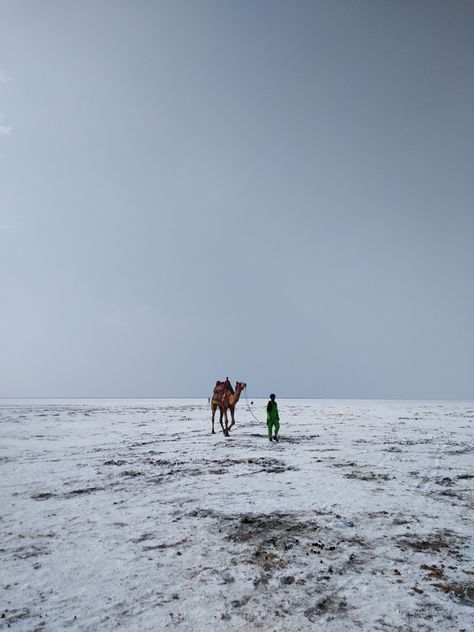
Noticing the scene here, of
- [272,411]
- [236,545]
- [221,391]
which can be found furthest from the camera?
[221,391]

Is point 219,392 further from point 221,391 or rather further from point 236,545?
point 236,545

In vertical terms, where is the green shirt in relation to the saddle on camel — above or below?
below

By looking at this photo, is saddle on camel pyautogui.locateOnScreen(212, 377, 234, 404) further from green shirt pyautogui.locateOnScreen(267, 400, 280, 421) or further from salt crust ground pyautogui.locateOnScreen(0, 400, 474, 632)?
salt crust ground pyautogui.locateOnScreen(0, 400, 474, 632)

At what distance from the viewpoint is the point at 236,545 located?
589 cm

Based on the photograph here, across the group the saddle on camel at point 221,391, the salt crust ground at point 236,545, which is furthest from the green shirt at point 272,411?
the salt crust ground at point 236,545

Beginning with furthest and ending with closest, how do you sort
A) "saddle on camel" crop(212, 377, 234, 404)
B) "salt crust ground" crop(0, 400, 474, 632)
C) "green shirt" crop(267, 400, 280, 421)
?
"saddle on camel" crop(212, 377, 234, 404) → "green shirt" crop(267, 400, 280, 421) → "salt crust ground" crop(0, 400, 474, 632)

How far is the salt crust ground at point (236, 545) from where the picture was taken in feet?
13.7

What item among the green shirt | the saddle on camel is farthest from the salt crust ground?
the saddle on camel

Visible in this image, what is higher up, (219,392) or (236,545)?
(219,392)

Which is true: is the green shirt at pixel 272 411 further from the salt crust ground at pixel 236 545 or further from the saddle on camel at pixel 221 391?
the salt crust ground at pixel 236 545

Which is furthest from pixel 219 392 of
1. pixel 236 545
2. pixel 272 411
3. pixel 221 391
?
pixel 236 545

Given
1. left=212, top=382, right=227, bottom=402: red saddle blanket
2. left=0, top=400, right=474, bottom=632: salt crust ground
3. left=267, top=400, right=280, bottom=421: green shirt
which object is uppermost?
left=212, top=382, right=227, bottom=402: red saddle blanket

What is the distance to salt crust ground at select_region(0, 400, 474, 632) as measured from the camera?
4180 millimetres

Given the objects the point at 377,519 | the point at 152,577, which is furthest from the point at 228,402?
the point at 152,577
